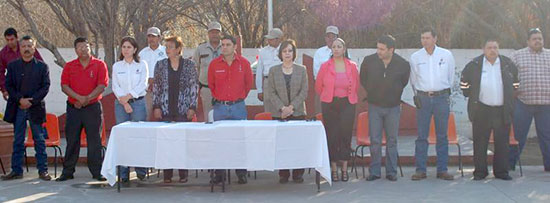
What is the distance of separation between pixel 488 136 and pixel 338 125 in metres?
1.99

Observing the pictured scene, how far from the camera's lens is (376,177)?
999 cm

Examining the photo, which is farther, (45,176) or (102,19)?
(102,19)

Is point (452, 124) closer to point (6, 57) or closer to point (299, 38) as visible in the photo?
point (6, 57)

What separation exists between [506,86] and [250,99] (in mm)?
8629

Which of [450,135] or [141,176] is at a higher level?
[450,135]

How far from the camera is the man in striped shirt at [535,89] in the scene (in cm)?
1048

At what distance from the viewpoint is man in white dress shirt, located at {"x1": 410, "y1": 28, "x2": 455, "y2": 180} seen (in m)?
9.91

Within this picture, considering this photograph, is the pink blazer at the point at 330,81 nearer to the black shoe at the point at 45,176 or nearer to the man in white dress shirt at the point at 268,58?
the man in white dress shirt at the point at 268,58

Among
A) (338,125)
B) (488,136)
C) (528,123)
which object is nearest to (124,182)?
(338,125)

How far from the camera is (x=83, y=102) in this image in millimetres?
9703

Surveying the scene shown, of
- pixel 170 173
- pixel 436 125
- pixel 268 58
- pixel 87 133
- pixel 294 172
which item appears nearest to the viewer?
pixel 170 173

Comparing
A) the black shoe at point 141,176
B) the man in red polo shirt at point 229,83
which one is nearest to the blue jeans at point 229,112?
the man in red polo shirt at point 229,83

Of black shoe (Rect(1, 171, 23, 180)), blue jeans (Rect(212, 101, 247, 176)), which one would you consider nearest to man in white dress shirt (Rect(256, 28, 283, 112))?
blue jeans (Rect(212, 101, 247, 176))

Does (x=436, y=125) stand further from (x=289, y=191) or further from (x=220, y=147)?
(x=220, y=147)
